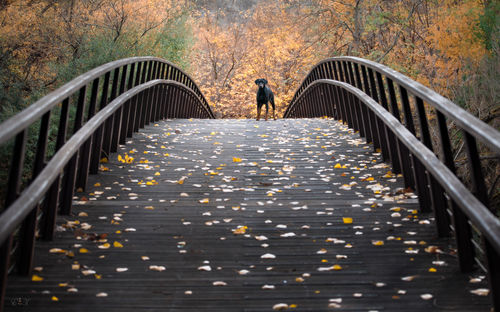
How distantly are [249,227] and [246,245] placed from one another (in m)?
0.45

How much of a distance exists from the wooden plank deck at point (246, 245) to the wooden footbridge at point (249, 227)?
16mm

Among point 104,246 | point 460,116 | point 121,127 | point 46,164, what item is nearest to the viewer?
point 460,116

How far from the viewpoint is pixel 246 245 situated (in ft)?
14.6

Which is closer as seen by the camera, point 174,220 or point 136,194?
point 174,220

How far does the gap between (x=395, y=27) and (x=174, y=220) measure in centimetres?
2176

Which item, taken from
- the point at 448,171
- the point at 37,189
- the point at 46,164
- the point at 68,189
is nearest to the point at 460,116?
the point at 448,171

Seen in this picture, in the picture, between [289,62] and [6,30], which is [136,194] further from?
[289,62]

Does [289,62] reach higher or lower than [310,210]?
higher

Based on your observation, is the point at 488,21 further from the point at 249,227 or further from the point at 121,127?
the point at 249,227

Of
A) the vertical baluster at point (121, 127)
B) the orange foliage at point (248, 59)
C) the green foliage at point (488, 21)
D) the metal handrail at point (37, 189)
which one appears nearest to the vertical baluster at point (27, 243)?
the metal handrail at point (37, 189)

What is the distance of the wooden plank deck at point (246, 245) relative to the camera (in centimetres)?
351

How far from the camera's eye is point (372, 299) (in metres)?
3.49

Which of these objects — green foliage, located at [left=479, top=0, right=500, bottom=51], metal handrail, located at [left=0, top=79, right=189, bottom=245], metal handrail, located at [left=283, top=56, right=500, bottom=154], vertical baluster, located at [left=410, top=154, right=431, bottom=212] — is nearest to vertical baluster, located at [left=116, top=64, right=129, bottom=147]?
metal handrail, located at [left=0, top=79, right=189, bottom=245]

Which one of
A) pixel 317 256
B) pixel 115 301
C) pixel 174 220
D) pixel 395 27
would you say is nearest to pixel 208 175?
pixel 174 220
